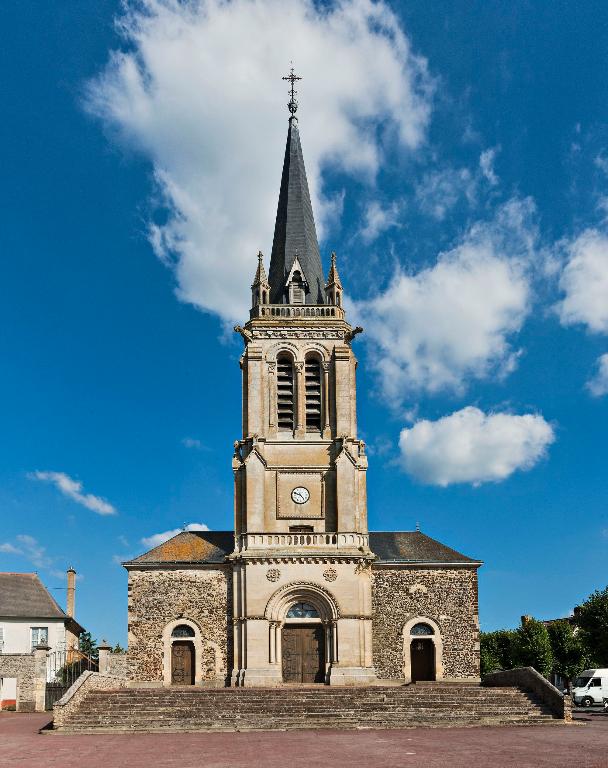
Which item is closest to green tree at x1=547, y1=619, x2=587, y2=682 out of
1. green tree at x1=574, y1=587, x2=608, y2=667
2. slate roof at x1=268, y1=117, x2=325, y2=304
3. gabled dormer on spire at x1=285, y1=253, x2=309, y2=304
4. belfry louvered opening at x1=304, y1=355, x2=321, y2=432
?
green tree at x1=574, y1=587, x2=608, y2=667

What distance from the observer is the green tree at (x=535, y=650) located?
47938 millimetres

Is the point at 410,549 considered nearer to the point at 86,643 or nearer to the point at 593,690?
the point at 593,690

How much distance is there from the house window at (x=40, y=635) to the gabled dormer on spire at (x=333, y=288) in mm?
22355

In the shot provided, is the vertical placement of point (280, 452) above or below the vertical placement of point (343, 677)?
above

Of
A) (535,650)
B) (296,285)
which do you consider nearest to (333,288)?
(296,285)

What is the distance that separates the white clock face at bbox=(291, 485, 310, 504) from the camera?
3369 cm

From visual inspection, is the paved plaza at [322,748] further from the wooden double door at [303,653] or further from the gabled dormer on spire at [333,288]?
the gabled dormer on spire at [333,288]

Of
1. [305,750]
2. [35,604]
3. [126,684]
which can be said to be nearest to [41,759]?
[305,750]

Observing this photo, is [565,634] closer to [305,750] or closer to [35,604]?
[35,604]

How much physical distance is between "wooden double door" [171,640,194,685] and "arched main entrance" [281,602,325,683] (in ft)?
11.6

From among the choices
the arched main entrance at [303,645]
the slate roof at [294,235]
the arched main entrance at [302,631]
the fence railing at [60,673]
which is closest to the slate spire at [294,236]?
the slate roof at [294,235]

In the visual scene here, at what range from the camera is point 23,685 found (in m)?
32.2

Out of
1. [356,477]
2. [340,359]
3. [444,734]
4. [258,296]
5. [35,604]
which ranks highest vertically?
[258,296]

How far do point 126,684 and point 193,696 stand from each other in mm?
6827
